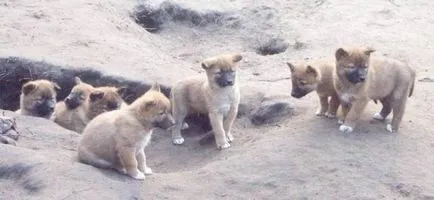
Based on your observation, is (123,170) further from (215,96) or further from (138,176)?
(215,96)

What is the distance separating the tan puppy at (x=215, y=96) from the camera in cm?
1049

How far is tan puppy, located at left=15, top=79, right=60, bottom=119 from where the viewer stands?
11.5 meters

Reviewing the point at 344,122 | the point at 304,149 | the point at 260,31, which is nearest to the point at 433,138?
the point at 344,122

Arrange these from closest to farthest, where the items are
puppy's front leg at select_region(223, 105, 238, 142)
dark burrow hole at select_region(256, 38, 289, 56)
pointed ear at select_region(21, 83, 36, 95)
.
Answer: puppy's front leg at select_region(223, 105, 238, 142) < pointed ear at select_region(21, 83, 36, 95) < dark burrow hole at select_region(256, 38, 289, 56)

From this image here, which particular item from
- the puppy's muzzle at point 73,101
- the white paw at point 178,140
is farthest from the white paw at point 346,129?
the puppy's muzzle at point 73,101

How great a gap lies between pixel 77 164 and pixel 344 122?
11.0 feet

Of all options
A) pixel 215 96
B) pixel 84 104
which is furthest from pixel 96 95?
pixel 215 96

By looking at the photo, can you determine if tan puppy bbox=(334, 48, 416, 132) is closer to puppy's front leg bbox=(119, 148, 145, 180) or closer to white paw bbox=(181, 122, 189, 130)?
white paw bbox=(181, 122, 189, 130)

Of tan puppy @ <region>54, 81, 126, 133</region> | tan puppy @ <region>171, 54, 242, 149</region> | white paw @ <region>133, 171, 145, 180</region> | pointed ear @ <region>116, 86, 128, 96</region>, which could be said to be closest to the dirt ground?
white paw @ <region>133, 171, 145, 180</region>

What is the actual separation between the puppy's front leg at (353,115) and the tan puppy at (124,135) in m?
2.30

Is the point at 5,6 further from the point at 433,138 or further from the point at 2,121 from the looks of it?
the point at 433,138

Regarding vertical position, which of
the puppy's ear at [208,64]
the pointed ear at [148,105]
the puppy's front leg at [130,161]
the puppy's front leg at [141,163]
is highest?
the pointed ear at [148,105]

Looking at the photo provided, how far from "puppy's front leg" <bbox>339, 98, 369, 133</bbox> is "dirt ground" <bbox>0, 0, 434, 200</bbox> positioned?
139 millimetres

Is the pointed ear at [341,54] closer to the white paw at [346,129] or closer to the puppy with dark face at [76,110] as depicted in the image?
the white paw at [346,129]
